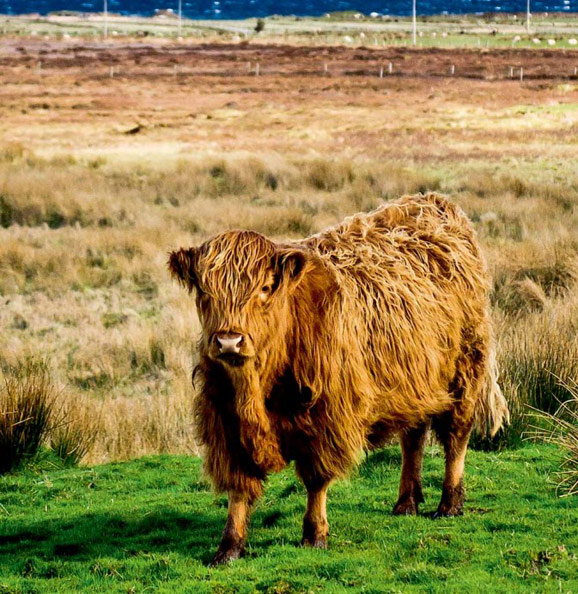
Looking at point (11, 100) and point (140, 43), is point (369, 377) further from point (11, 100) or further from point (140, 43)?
point (140, 43)

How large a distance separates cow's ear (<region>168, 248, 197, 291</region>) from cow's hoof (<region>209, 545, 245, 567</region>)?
56.1 inches

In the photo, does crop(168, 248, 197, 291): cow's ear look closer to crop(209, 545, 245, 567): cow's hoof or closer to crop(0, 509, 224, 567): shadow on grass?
crop(209, 545, 245, 567): cow's hoof

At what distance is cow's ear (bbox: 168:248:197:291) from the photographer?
4.92 meters

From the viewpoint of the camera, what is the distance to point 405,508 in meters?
6.19

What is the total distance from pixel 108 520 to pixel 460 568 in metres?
2.25

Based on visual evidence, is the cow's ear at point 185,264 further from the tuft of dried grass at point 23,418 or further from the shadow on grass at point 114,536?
the tuft of dried grass at point 23,418

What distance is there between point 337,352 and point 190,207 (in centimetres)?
1486

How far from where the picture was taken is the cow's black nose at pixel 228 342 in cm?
453

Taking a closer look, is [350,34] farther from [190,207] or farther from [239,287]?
[239,287]

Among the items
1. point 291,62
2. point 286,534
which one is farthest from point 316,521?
point 291,62

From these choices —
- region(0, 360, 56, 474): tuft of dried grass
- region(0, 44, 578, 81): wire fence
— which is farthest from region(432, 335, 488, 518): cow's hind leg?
region(0, 44, 578, 81): wire fence

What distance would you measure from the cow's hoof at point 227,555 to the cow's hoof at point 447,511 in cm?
140

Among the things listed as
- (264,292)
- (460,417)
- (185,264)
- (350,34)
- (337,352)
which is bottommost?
(460,417)

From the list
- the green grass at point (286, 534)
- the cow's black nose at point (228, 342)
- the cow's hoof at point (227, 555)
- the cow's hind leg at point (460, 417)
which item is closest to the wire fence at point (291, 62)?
the green grass at point (286, 534)
